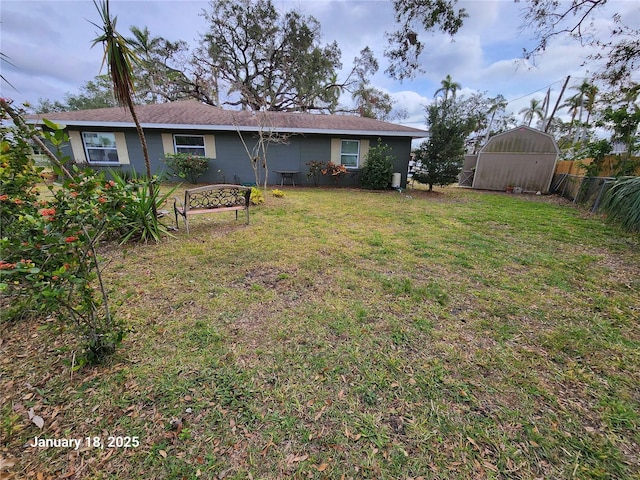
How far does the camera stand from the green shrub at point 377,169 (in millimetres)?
10992

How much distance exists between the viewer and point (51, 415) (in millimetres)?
1583

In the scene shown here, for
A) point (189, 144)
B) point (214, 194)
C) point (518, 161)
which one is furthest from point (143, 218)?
point (518, 161)

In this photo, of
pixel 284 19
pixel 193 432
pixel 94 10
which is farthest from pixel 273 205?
pixel 284 19

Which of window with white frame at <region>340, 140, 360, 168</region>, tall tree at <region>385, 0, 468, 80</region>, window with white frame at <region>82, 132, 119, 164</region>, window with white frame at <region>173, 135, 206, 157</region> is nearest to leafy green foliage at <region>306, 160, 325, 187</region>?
window with white frame at <region>340, 140, 360, 168</region>

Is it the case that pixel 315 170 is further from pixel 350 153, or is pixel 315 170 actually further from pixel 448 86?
pixel 448 86

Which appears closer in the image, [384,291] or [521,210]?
[384,291]

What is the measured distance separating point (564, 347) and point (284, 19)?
71.3 ft

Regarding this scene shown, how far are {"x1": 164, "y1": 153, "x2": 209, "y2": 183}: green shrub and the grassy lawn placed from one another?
8.15m

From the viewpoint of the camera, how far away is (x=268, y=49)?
58.2 feet

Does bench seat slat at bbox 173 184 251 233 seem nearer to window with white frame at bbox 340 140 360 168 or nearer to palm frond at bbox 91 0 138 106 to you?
palm frond at bbox 91 0 138 106

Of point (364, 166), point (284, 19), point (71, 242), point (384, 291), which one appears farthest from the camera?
point (284, 19)

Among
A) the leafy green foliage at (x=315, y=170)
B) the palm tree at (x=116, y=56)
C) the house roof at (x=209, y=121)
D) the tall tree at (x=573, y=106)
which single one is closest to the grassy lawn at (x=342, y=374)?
the palm tree at (x=116, y=56)

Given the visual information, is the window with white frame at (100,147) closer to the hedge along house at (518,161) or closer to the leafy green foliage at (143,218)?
the leafy green foliage at (143,218)

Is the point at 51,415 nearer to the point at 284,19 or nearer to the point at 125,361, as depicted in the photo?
the point at 125,361
